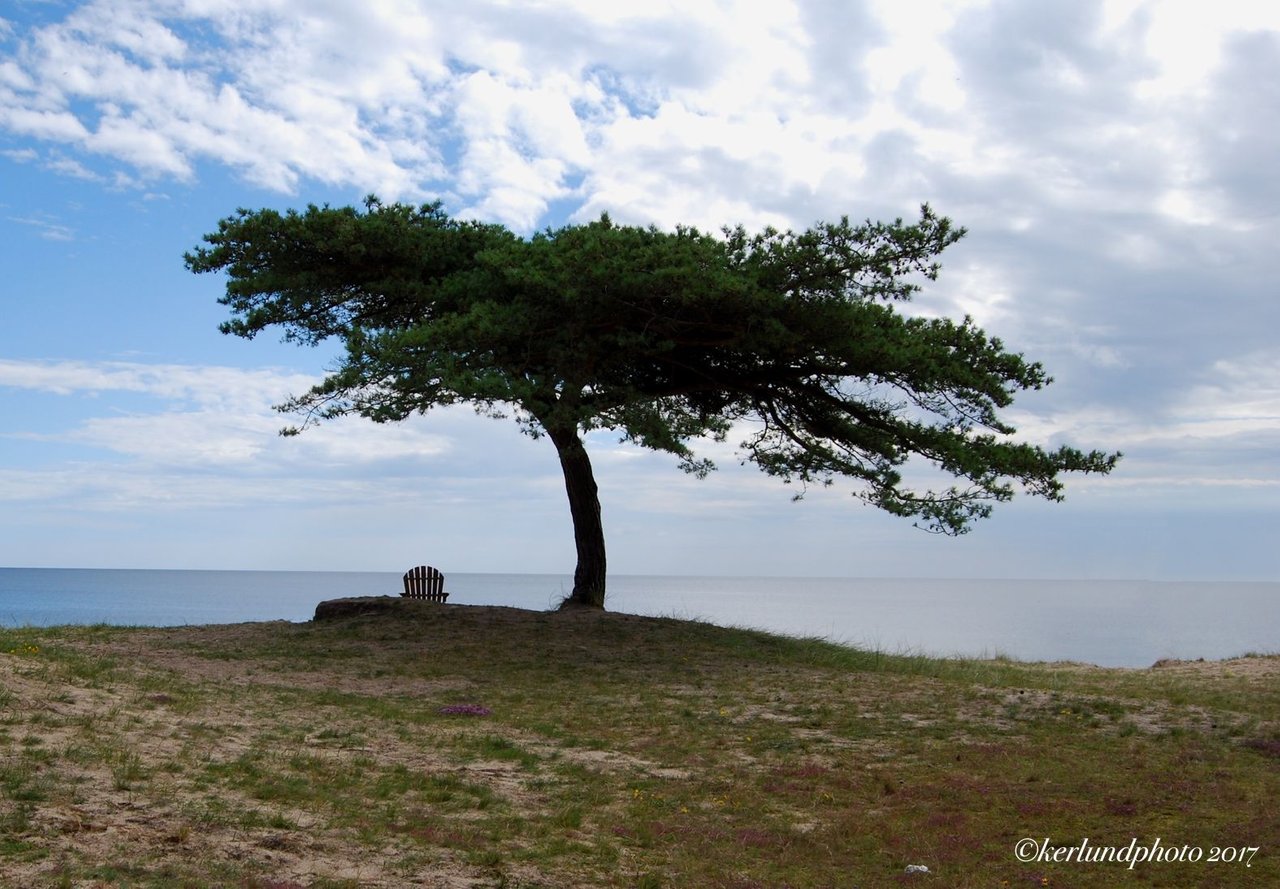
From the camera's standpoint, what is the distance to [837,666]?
1695cm

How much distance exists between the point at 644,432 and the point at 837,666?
195 inches

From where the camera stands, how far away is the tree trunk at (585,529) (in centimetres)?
2061

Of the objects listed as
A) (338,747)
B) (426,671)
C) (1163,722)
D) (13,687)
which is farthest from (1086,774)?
(13,687)

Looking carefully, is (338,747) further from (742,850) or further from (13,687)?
(742,850)

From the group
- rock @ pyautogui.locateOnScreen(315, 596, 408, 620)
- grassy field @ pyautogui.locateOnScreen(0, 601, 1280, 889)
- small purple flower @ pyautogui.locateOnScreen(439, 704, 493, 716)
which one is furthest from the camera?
rock @ pyautogui.locateOnScreen(315, 596, 408, 620)

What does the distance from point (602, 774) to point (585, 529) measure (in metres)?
11.2

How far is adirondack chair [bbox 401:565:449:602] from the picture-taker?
84.1ft

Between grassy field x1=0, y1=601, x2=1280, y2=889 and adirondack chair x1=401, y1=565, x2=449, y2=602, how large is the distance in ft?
30.2

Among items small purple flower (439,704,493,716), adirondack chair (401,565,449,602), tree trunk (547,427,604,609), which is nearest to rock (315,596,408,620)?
tree trunk (547,427,604,609)

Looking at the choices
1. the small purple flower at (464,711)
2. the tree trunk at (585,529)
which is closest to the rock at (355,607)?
the tree trunk at (585,529)

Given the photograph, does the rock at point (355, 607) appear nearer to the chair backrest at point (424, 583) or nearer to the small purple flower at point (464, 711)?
the chair backrest at point (424, 583)

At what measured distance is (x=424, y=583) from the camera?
84.7 feet

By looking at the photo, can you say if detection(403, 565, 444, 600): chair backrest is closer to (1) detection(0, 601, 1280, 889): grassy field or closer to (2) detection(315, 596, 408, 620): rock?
(2) detection(315, 596, 408, 620): rock

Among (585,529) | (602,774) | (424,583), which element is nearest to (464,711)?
(602,774)
